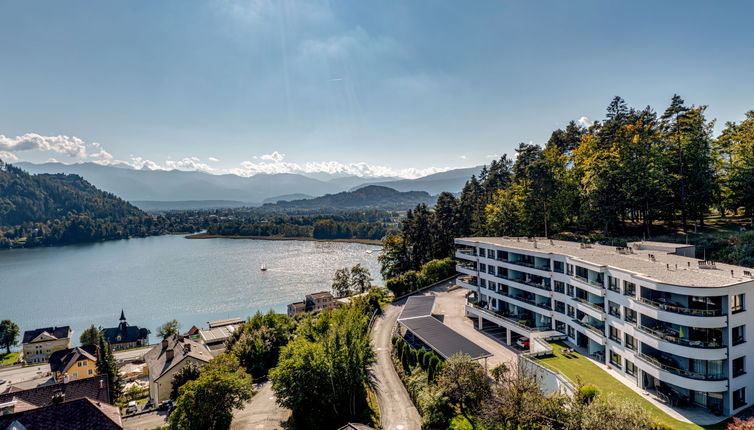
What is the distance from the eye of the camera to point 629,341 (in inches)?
836

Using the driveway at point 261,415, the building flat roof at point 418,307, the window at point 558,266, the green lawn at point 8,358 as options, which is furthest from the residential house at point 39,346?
the window at point 558,266

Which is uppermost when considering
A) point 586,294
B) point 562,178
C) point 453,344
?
point 562,178

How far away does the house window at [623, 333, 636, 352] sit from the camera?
20.9 meters

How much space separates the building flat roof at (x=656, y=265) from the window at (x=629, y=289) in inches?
28.1

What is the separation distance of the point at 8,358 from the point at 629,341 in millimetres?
80411

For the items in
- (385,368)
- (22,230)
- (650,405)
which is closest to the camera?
(650,405)

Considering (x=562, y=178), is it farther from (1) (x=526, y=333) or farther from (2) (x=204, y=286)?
(2) (x=204, y=286)

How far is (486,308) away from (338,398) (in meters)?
15.2

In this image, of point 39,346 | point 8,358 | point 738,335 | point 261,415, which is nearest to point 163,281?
point 8,358

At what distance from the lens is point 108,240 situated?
183m

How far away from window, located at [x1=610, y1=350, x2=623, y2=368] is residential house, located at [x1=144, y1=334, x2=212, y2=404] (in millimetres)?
30748

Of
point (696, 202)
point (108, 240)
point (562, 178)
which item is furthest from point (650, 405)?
point (108, 240)

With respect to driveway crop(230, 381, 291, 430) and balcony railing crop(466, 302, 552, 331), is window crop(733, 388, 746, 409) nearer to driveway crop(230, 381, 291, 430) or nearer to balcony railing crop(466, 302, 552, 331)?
balcony railing crop(466, 302, 552, 331)

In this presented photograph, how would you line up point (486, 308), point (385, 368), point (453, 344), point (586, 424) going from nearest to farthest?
point (586, 424) < point (453, 344) < point (385, 368) < point (486, 308)
